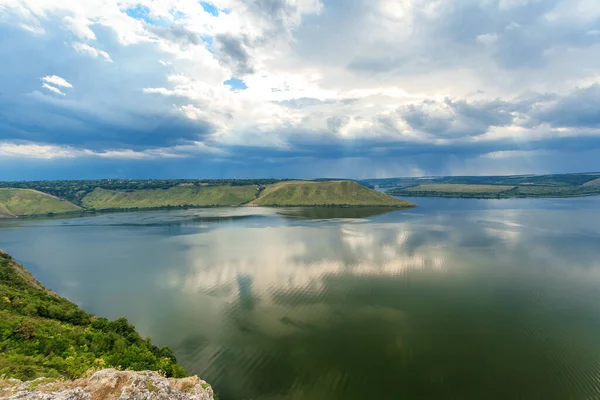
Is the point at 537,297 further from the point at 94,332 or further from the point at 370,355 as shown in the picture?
the point at 94,332

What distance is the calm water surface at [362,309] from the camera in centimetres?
3008

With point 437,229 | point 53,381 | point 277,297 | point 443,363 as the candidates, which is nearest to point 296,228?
point 437,229

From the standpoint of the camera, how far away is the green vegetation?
65.7ft

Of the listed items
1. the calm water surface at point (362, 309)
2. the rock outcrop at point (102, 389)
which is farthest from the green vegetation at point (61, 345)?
the calm water surface at point (362, 309)

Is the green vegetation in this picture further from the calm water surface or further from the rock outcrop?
the calm water surface

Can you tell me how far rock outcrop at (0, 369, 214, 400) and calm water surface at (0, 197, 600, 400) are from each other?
11.6m

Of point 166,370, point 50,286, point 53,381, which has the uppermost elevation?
point 53,381

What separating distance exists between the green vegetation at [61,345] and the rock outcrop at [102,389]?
1.97 metres

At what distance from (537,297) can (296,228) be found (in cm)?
9062

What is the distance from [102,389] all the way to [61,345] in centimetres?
1135

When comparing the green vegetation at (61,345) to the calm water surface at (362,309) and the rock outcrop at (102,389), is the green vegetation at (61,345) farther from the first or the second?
the calm water surface at (362,309)

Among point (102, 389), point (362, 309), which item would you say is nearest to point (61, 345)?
point (102, 389)

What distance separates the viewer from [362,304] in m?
47.9

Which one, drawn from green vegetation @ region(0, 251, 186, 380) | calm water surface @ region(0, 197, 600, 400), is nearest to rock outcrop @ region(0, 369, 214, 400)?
green vegetation @ region(0, 251, 186, 380)
